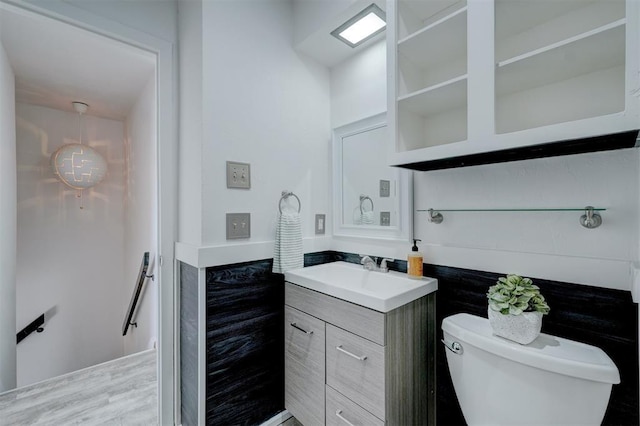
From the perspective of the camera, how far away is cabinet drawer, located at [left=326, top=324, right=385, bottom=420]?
1034 millimetres

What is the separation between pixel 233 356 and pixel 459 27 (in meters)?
1.79

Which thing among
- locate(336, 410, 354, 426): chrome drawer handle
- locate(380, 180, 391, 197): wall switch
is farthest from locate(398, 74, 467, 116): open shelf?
locate(336, 410, 354, 426): chrome drawer handle

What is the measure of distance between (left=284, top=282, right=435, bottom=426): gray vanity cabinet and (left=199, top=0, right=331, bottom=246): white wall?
1.82 ft

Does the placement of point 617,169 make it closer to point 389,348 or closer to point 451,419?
point 389,348

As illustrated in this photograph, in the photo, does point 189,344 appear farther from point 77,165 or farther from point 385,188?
point 77,165

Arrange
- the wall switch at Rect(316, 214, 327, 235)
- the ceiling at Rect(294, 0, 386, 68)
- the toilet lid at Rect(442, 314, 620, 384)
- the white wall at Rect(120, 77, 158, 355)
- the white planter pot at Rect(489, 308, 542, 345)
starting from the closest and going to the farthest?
the toilet lid at Rect(442, 314, 620, 384), the white planter pot at Rect(489, 308, 542, 345), the ceiling at Rect(294, 0, 386, 68), the wall switch at Rect(316, 214, 327, 235), the white wall at Rect(120, 77, 158, 355)

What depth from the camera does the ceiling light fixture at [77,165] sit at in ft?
8.78

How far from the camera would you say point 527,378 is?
0.86m

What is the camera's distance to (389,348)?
1036 mm

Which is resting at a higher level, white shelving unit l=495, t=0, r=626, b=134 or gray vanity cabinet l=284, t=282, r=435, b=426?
white shelving unit l=495, t=0, r=626, b=134

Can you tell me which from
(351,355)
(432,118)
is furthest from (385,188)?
(351,355)

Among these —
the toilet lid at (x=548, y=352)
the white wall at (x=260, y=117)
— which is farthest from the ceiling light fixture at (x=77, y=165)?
the toilet lid at (x=548, y=352)

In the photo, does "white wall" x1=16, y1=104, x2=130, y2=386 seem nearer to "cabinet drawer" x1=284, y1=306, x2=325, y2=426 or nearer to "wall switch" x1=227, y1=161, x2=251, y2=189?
"wall switch" x1=227, y1=161, x2=251, y2=189

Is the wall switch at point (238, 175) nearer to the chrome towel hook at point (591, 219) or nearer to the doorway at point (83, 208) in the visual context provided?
the doorway at point (83, 208)
